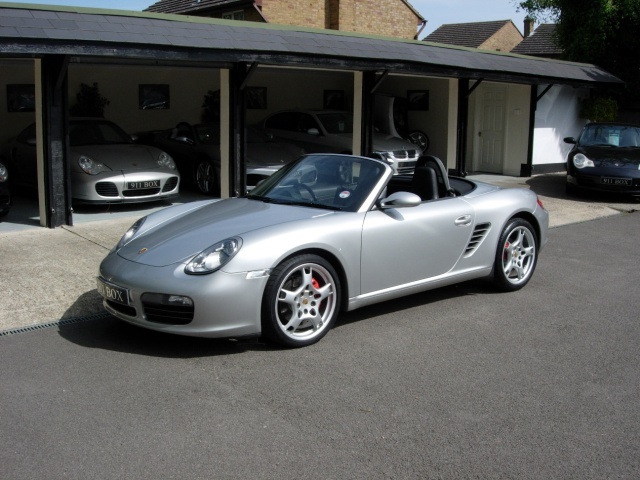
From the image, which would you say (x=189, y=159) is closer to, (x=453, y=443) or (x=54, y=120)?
(x=54, y=120)

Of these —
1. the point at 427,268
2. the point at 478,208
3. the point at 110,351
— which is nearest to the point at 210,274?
the point at 110,351

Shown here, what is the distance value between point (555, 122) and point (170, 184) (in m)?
11.0

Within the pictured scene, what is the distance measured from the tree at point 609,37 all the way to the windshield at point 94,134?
523 inches

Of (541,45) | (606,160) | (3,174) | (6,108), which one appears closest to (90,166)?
(3,174)

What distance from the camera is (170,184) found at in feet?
38.1

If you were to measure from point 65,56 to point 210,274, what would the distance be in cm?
538

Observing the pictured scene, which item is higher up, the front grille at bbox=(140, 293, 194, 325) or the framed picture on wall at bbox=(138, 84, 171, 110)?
the framed picture on wall at bbox=(138, 84, 171, 110)

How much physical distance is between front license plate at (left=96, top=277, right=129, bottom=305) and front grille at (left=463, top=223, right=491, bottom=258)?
9.75 ft

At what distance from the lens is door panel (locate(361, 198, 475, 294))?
228 inches

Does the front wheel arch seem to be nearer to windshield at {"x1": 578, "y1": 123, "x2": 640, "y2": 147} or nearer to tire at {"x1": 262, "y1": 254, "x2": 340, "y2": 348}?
tire at {"x1": 262, "y1": 254, "x2": 340, "y2": 348}

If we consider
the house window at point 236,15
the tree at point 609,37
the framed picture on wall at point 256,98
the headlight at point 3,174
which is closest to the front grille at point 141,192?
the headlight at point 3,174

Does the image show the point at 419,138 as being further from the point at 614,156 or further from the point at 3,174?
the point at 3,174

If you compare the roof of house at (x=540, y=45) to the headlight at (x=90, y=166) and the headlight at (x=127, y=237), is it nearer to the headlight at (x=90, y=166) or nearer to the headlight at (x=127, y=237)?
the headlight at (x=90, y=166)

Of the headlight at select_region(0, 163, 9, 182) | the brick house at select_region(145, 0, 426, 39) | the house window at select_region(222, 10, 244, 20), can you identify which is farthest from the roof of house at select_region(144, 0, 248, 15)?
Answer: the headlight at select_region(0, 163, 9, 182)
